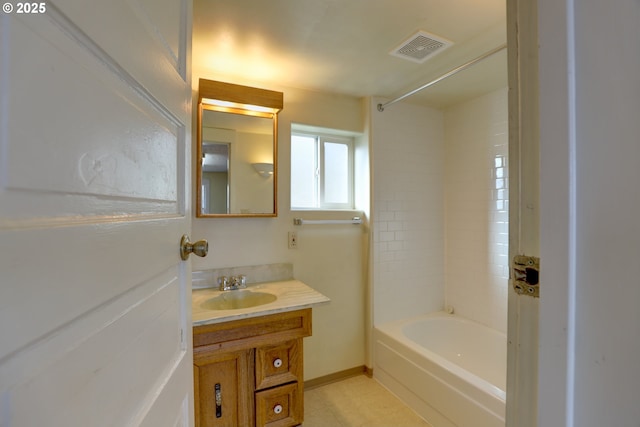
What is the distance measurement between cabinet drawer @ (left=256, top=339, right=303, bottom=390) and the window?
1.02 m

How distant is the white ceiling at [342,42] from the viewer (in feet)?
4.16

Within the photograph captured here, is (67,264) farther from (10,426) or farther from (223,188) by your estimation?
(223,188)

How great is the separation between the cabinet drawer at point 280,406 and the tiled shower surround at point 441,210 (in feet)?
3.19

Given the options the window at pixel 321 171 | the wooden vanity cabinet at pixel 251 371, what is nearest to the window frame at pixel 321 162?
the window at pixel 321 171

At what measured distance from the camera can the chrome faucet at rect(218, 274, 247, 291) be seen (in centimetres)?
180

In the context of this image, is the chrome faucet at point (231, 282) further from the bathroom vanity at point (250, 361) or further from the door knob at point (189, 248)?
the door knob at point (189, 248)

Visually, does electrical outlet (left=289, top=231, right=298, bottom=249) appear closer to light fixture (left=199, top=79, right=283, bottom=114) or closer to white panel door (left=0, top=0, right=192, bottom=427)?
light fixture (left=199, top=79, right=283, bottom=114)

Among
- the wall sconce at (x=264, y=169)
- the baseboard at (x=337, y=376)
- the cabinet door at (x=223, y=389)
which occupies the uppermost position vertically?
the wall sconce at (x=264, y=169)

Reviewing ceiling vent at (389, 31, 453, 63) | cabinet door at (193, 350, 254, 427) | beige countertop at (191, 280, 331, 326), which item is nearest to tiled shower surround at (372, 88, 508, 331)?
ceiling vent at (389, 31, 453, 63)

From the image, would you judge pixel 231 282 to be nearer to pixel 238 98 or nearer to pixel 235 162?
pixel 235 162

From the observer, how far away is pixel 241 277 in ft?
6.12

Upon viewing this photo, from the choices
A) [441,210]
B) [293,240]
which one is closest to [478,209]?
[441,210]

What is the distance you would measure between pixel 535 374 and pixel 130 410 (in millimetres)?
721

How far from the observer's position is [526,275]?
1.74 feet
